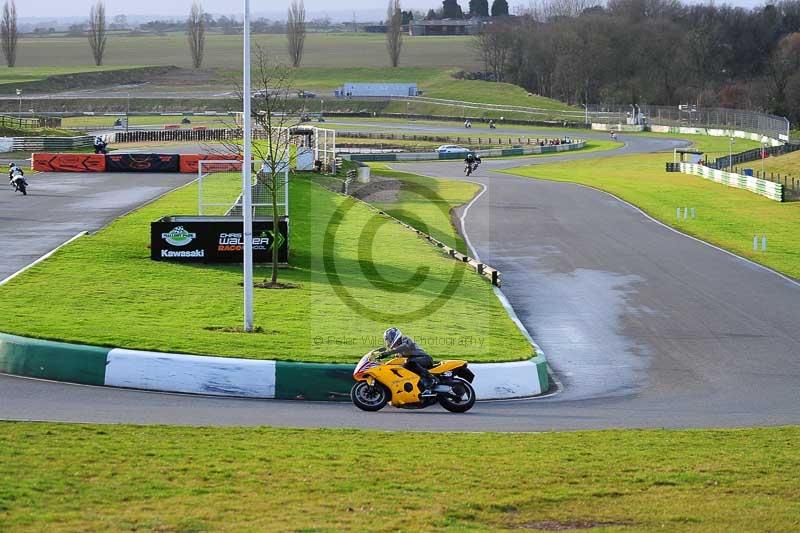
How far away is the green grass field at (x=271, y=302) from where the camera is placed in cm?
1908

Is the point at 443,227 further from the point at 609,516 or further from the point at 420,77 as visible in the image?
the point at 420,77

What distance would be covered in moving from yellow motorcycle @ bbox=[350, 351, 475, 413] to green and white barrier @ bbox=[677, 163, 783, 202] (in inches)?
1763

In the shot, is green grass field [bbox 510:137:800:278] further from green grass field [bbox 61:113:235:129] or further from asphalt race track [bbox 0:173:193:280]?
green grass field [bbox 61:113:235:129]

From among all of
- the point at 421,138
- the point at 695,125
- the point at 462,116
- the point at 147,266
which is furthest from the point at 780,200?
the point at 462,116

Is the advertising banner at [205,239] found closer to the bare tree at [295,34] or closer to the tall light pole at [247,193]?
the tall light pole at [247,193]

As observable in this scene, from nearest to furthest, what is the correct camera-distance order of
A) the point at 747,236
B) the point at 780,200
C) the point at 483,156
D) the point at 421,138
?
the point at 747,236 < the point at 780,200 < the point at 483,156 < the point at 421,138

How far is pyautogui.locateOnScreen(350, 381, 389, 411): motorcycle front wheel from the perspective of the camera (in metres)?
16.1

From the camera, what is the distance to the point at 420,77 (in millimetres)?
186000

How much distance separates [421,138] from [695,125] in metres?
33.4

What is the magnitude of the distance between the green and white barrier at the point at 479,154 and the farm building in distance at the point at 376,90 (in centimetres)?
6291

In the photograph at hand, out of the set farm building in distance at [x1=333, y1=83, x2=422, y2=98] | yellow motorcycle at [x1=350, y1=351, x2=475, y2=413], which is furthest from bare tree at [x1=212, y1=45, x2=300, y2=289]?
farm building in distance at [x1=333, y1=83, x2=422, y2=98]

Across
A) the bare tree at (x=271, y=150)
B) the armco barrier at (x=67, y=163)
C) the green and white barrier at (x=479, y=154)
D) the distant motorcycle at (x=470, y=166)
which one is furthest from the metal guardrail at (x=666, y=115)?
the armco barrier at (x=67, y=163)

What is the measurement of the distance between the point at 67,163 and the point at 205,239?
112ft

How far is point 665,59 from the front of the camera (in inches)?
6442
